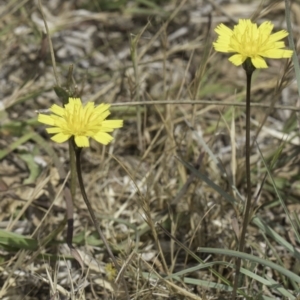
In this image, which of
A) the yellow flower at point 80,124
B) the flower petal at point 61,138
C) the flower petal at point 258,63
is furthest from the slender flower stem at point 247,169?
the flower petal at point 61,138

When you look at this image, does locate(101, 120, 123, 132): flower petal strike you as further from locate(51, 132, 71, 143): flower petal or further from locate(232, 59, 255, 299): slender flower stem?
locate(232, 59, 255, 299): slender flower stem

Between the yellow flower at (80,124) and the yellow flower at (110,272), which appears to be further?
the yellow flower at (110,272)

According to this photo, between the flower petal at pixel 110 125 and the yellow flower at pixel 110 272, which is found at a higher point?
the flower petal at pixel 110 125

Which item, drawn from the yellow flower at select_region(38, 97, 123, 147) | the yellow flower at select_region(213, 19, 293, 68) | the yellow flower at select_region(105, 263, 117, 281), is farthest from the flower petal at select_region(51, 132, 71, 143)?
the yellow flower at select_region(105, 263, 117, 281)

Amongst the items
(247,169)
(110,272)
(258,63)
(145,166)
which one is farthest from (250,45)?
(145,166)

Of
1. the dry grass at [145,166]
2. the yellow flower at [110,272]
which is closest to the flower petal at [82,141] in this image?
the dry grass at [145,166]

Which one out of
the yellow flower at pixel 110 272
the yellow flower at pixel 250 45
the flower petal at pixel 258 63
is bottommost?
the yellow flower at pixel 110 272

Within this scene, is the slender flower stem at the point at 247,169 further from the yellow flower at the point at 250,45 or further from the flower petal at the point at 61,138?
the flower petal at the point at 61,138
